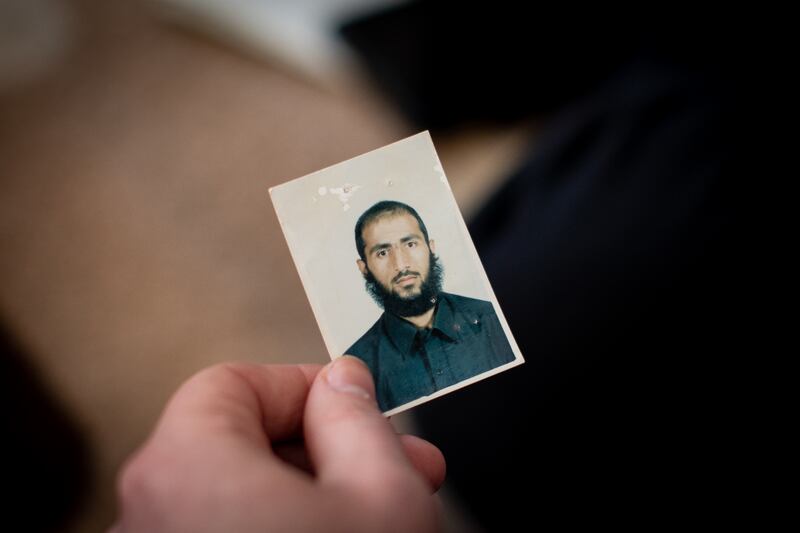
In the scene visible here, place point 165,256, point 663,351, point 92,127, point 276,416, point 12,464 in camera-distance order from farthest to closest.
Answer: point 92,127 < point 165,256 < point 12,464 < point 663,351 < point 276,416

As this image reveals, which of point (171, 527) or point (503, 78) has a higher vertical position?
point (503, 78)

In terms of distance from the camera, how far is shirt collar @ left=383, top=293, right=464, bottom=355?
0.67m

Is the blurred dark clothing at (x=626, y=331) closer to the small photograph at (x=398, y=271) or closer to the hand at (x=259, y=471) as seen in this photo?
the small photograph at (x=398, y=271)

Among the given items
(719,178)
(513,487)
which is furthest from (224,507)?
(719,178)

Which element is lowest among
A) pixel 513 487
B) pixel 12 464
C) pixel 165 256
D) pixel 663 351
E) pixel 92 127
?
pixel 513 487

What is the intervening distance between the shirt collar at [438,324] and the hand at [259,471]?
11cm

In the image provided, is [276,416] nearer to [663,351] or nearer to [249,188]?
[663,351]

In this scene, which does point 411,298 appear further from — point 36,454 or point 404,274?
point 36,454

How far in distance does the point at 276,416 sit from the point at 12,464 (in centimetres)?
120

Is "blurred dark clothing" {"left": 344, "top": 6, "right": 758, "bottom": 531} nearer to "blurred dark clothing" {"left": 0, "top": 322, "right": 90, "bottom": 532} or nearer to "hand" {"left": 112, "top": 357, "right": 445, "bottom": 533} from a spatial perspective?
"hand" {"left": 112, "top": 357, "right": 445, "bottom": 533}

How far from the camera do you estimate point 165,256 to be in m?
1.69

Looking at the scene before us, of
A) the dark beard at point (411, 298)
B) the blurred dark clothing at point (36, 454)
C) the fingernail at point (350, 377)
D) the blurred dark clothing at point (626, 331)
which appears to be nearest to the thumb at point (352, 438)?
the fingernail at point (350, 377)

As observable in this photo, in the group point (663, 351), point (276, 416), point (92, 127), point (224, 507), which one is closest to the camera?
point (224, 507)

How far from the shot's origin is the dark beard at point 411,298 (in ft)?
2.23
